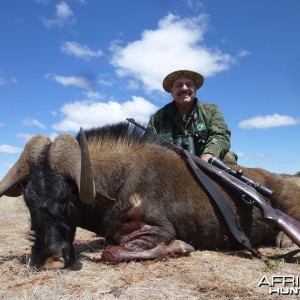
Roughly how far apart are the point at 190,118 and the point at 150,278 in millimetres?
4117

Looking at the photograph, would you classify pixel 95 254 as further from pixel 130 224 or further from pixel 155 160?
pixel 155 160

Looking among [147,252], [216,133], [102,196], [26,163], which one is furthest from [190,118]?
[26,163]

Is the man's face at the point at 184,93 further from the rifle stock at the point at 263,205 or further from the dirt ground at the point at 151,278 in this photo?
the dirt ground at the point at 151,278

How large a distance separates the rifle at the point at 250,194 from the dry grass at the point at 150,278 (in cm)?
44

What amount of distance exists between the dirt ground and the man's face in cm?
317

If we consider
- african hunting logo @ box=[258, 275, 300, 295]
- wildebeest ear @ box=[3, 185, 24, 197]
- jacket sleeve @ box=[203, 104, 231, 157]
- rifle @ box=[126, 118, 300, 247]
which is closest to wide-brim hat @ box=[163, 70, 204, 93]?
jacket sleeve @ box=[203, 104, 231, 157]

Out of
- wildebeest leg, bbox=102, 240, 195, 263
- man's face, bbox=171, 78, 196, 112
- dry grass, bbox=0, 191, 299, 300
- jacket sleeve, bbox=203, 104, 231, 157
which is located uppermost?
man's face, bbox=171, 78, 196, 112

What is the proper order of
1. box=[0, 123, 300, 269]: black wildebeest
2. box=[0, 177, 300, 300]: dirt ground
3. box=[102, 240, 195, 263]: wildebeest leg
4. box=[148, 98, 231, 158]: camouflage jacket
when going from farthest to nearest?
box=[148, 98, 231, 158]: camouflage jacket → box=[102, 240, 195, 263]: wildebeest leg → box=[0, 123, 300, 269]: black wildebeest → box=[0, 177, 300, 300]: dirt ground

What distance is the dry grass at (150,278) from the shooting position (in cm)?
331

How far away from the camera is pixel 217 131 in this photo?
275 inches

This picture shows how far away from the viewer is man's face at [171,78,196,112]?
7391 millimetres

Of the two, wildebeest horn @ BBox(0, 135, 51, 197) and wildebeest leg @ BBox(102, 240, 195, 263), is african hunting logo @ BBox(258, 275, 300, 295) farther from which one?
wildebeest horn @ BBox(0, 135, 51, 197)

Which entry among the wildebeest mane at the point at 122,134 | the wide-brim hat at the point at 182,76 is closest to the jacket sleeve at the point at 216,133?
the wide-brim hat at the point at 182,76

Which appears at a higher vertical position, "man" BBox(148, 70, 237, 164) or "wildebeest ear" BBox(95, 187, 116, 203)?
"man" BBox(148, 70, 237, 164)
